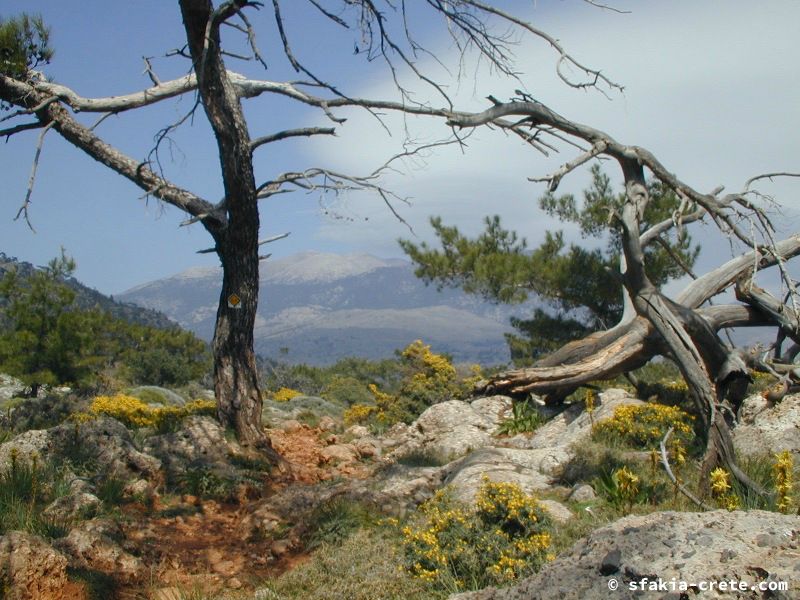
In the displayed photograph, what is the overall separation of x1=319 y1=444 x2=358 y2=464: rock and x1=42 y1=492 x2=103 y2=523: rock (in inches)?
164

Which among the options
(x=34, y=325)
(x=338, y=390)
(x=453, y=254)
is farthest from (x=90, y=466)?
(x=338, y=390)

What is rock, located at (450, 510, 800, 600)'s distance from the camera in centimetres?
300

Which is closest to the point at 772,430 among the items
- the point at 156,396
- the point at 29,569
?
the point at 29,569

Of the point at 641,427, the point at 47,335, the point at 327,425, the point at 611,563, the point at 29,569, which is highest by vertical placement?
the point at 47,335

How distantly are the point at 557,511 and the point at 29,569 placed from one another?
392cm

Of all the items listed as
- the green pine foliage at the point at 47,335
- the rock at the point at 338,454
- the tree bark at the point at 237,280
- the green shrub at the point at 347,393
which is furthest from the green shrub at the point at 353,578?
the green shrub at the point at 347,393

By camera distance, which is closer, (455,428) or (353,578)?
(353,578)

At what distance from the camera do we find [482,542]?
207 inches

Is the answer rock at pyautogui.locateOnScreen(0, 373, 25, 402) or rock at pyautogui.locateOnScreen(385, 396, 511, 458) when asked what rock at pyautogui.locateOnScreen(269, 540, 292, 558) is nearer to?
rock at pyautogui.locateOnScreen(385, 396, 511, 458)

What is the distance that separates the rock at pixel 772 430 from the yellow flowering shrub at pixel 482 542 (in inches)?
131

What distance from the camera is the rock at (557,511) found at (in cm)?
596

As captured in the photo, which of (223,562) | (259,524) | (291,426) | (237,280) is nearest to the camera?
(223,562)

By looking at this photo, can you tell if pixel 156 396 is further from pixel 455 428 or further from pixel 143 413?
pixel 455 428

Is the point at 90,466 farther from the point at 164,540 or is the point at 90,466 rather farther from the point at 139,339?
the point at 139,339
